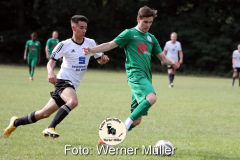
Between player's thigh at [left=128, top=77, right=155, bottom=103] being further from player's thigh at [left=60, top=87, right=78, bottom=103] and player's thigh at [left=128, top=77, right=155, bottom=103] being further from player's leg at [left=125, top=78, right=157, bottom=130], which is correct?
player's thigh at [left=60, top=87, right=78, bottom=103]

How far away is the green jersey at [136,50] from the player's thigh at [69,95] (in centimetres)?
87

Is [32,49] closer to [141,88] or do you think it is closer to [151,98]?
[141,88]

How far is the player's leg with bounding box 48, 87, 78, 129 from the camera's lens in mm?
6227

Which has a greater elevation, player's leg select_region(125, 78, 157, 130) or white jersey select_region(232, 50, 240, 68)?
player's leg select_region(125, 78, 157, 130)

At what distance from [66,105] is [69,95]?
0.16 meters

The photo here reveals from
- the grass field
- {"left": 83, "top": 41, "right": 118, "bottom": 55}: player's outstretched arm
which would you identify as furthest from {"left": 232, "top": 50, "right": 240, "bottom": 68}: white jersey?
{"left": 83, "top": 41, "right": 118, "bottom": 55}: player's outstretched arm

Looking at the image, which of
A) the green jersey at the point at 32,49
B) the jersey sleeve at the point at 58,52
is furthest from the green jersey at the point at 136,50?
the green jersey at the point at 32,49

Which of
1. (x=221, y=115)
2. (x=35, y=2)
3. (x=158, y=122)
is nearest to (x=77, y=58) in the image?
(x=158, y=122)

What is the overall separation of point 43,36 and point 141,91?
3452 centimetres

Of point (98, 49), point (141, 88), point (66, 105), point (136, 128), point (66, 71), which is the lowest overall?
point (136, 128)

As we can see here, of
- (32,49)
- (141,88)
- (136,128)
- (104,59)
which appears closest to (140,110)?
(141,88)

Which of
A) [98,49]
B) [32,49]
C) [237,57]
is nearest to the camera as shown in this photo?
[98,49]

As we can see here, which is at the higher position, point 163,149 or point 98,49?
point 98,49

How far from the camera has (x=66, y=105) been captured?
250 inches
